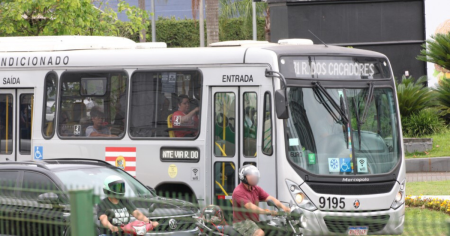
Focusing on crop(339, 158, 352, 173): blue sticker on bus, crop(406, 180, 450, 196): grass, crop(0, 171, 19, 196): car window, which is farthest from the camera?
crop(406, 180, 450, 196): grass

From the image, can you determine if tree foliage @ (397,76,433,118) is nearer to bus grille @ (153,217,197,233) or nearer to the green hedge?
bus grille @ (153,217,197,233)

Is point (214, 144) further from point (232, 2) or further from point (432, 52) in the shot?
point (232, 2)

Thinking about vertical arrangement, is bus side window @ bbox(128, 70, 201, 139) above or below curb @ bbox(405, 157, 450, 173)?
above

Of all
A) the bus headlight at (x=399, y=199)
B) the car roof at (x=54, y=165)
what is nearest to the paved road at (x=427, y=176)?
the bus headlight at (x=399, y=199)

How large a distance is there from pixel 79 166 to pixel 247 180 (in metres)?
2.40

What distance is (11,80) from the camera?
14.1 m

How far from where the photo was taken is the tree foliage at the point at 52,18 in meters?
20.9

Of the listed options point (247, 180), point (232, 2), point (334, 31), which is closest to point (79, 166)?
point (247, 180)

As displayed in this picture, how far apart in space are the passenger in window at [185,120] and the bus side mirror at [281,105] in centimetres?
172

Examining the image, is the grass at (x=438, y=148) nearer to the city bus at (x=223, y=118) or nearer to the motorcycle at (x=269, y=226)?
the city bus at (x=223, y=118)

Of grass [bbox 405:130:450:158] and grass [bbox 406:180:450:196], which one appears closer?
grass [bbox 406:180:450:196]

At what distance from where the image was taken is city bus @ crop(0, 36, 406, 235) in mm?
11156

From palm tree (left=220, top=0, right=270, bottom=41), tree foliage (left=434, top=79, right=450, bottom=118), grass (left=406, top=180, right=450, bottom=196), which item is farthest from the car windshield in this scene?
palm tree (left=220, top=0, right=270, bottom=41)

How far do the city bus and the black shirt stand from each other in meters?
3.59
